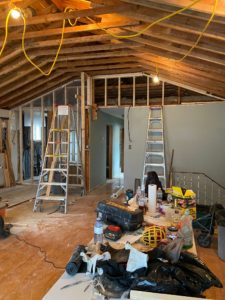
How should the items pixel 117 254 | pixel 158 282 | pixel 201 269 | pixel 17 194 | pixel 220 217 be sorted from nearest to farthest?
pixel 158 282, pixel 201 269, pixel 117 254, pixel 220 217, pixel 17 194

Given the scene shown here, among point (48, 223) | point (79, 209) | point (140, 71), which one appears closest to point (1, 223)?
point (48, 223)

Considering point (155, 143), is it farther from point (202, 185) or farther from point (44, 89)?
point (44, 89)

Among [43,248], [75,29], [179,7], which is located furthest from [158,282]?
[75,29]

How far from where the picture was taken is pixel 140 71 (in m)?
6.65

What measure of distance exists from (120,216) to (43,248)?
1808mm

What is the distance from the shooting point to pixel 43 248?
3.40 meters

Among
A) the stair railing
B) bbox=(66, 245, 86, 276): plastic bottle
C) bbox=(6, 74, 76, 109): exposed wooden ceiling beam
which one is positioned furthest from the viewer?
bbox=(6, 74, 76, 109): exposed wooden ceiling beam

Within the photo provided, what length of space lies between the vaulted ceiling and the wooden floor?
2.87 m

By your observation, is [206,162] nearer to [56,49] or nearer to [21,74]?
[56,49]

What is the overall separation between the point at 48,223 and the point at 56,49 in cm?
326

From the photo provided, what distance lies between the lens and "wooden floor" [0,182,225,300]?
251 cm

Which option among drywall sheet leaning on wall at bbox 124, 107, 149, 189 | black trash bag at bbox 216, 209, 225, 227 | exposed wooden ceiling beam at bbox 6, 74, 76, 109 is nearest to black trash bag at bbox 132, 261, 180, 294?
black trash bag at bbox 216, 209, 225, 227

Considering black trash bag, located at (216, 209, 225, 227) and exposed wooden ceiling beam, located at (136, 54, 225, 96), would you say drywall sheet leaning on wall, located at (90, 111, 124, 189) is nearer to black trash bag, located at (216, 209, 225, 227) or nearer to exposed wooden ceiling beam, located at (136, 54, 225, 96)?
exposed wooden ceiling beam, located at (136, 54, 225, 96)

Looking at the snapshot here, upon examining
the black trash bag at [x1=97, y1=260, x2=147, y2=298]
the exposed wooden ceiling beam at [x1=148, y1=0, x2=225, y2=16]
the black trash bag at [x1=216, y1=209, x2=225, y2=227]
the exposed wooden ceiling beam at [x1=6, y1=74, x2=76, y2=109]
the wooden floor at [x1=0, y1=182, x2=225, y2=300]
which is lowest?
the wooden floor at [x1=0, y1=182, x2=225, y2=300]
